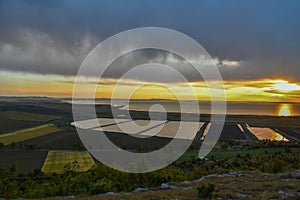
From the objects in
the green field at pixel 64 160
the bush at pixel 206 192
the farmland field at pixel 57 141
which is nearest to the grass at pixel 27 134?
the farmland field at pixel 57 141

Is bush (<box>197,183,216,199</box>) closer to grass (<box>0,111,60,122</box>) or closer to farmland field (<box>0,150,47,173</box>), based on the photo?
farmland field (<box>0,150,47,173</box>)

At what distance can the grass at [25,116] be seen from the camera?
5605 inches

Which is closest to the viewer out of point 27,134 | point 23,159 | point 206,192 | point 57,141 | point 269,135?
point 206,192

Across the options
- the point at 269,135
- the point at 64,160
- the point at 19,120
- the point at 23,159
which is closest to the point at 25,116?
the point at 19,120

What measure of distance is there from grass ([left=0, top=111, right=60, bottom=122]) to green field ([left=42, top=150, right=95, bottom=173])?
64.8m

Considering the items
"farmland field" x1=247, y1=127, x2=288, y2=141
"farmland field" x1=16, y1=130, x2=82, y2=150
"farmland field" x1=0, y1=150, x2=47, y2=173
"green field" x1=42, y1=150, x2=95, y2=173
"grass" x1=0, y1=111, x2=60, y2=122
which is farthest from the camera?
"grass" x1=0, y1=111, x2=60, y2=122

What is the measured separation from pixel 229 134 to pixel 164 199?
378 ft

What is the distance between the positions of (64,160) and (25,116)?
83538mm

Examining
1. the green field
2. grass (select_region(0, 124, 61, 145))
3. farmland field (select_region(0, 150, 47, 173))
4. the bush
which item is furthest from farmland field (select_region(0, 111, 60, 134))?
the bush

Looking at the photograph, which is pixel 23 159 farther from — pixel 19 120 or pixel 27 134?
pixel 19 120

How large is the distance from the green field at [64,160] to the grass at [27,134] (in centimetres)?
2134

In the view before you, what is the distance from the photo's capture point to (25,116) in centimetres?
14950

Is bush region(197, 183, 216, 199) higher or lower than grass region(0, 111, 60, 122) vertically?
higher

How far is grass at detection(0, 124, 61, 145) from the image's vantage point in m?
100
